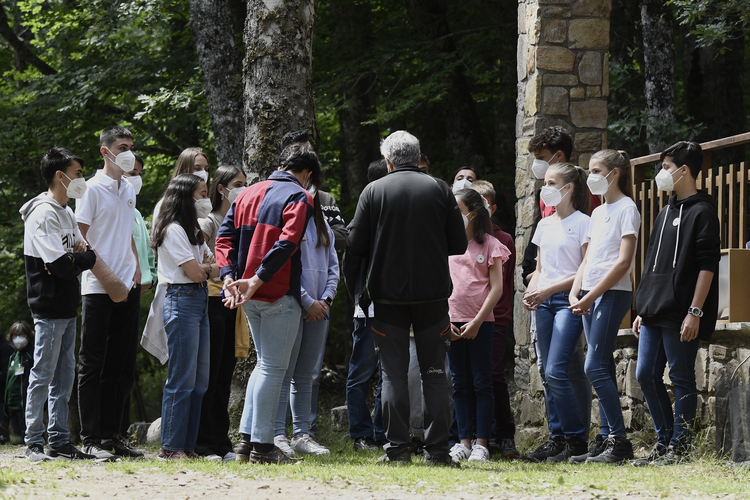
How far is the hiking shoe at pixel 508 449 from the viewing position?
6.25 meters

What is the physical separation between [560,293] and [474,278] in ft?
2.03

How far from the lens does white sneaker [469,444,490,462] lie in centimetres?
602

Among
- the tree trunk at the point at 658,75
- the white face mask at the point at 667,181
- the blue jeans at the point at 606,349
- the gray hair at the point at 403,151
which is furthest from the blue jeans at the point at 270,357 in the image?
the tree trunk at the point at 658,75

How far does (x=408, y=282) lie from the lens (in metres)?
5.22

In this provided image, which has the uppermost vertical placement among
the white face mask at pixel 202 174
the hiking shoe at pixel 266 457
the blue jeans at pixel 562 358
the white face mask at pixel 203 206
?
the white face mask at pixel 202 174

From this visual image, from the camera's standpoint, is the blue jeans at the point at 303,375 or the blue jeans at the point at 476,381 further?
the blue jeans at the point at 476,381

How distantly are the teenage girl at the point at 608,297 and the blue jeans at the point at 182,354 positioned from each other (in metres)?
Result: 2.47

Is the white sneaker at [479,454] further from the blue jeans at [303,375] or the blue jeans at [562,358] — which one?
the blue jeans at [303,375]

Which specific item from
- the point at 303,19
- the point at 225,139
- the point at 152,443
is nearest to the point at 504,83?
the point at 225,139

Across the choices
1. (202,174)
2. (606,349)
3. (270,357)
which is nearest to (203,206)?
(202,174)

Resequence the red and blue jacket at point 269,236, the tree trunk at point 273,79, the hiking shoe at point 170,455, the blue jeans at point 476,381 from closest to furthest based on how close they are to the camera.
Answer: the red and blue jacket at point 269,236, the hiking shoe at point 170,455, the blue jeans at point 476,381, the tree trunk at point 273,79

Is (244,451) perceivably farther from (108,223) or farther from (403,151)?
(403,151)

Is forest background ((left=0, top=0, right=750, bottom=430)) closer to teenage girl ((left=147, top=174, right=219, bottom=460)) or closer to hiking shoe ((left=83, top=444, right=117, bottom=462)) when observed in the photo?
teenage girl ((left=147, top=174, right=219, bottom=460))

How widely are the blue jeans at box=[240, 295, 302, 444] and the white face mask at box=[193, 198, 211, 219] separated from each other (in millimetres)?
1131
